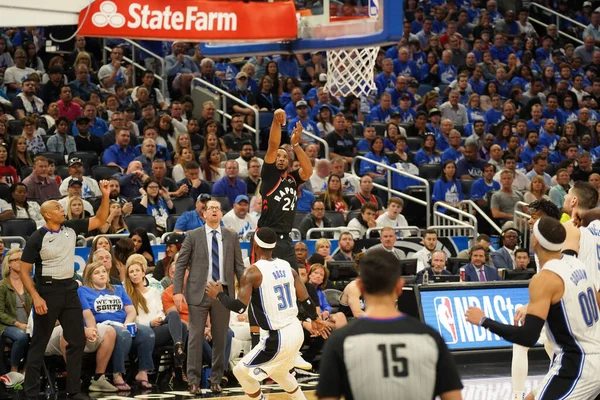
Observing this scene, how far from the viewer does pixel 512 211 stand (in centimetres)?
1802

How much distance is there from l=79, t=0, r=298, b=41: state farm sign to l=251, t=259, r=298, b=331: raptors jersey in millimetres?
2590

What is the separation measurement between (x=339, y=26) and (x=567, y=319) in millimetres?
6367

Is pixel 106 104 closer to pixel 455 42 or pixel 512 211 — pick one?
pixel 512 211

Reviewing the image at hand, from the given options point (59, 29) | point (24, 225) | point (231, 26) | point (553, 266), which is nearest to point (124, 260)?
point (24, 225)

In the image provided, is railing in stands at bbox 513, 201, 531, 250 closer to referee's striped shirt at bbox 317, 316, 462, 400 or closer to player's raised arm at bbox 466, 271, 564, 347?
player's raised arm at bbox 466, 271, 564, 347

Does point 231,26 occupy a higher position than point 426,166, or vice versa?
point 231,26

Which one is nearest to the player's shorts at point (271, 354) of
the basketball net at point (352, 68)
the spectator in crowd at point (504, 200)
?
the basketball net at point (352, 68)

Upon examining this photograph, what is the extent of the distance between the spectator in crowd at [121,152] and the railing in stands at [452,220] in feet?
15.8

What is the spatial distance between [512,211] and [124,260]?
7736 millimetres

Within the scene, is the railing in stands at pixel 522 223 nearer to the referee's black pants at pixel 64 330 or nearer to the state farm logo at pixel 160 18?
the state farm logo at pixel 160 18

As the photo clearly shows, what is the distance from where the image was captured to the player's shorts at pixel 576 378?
6730mm

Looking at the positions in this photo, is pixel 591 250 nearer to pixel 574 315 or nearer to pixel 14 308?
pixel 574 315

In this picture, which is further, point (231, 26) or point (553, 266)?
point (231, 26)

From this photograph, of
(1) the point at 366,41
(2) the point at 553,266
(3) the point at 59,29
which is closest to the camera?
(2) the point at 553,266
